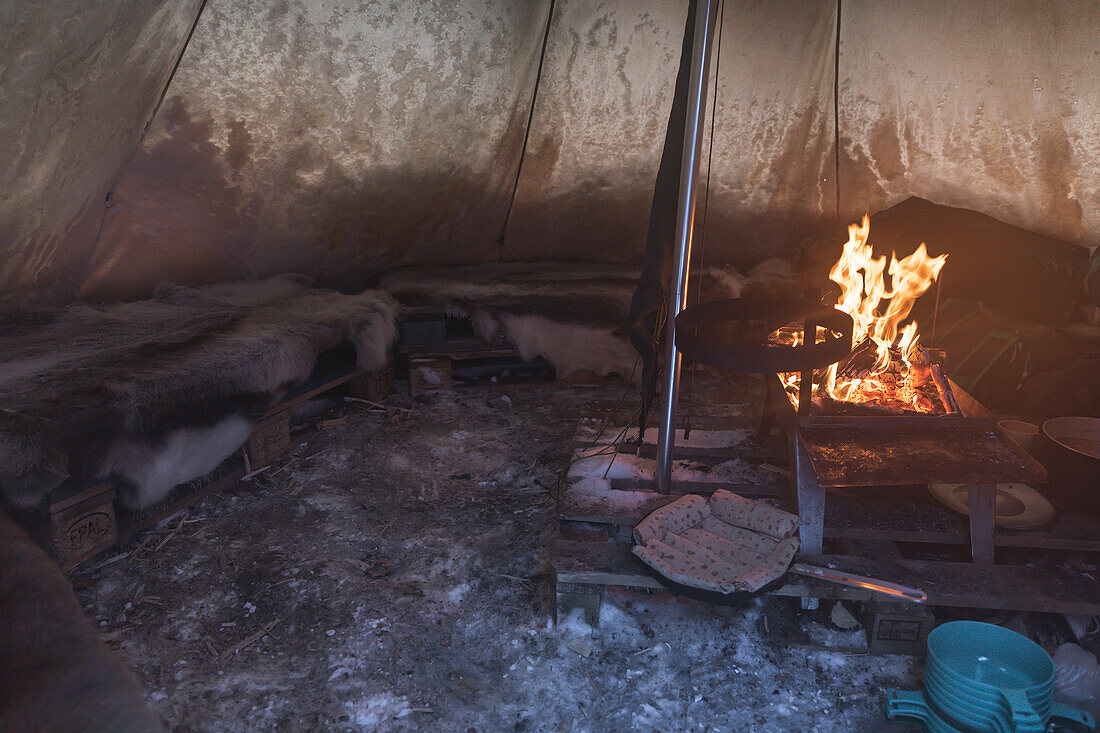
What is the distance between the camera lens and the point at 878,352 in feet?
11.2

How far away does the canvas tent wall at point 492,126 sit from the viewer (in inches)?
138

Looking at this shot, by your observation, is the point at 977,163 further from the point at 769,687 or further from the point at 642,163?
the point at 769,687

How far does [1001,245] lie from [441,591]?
3684 mm

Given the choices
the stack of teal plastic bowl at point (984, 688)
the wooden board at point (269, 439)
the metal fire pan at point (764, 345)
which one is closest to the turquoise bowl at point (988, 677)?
the stack of teal plastic bowl at point (984, 688)

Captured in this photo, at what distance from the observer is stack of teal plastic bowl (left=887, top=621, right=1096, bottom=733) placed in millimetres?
1755

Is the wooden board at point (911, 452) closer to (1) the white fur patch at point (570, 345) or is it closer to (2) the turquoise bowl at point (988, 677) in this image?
(2) the turquoise bowl at point (988, 677)

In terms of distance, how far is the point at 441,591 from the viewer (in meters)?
2.63

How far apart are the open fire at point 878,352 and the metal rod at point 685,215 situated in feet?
1.71

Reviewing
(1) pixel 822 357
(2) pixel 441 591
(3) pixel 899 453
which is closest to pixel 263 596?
(2) pixel 441 591

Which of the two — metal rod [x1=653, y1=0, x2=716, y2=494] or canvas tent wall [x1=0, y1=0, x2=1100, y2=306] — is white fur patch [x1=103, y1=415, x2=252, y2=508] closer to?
canvas tent wall [x1=0, y1=0, x2=1100, y2=306]

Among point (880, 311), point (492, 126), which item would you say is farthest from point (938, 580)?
point (492, 126)

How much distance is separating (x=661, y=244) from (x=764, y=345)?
501 millimetres

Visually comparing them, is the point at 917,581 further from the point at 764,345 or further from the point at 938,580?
the point at 764,345

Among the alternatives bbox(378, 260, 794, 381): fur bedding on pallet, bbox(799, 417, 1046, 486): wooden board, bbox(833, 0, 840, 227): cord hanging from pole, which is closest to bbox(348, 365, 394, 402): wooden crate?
bbox(378, 260, 794, 381): fur bedding on pallet
